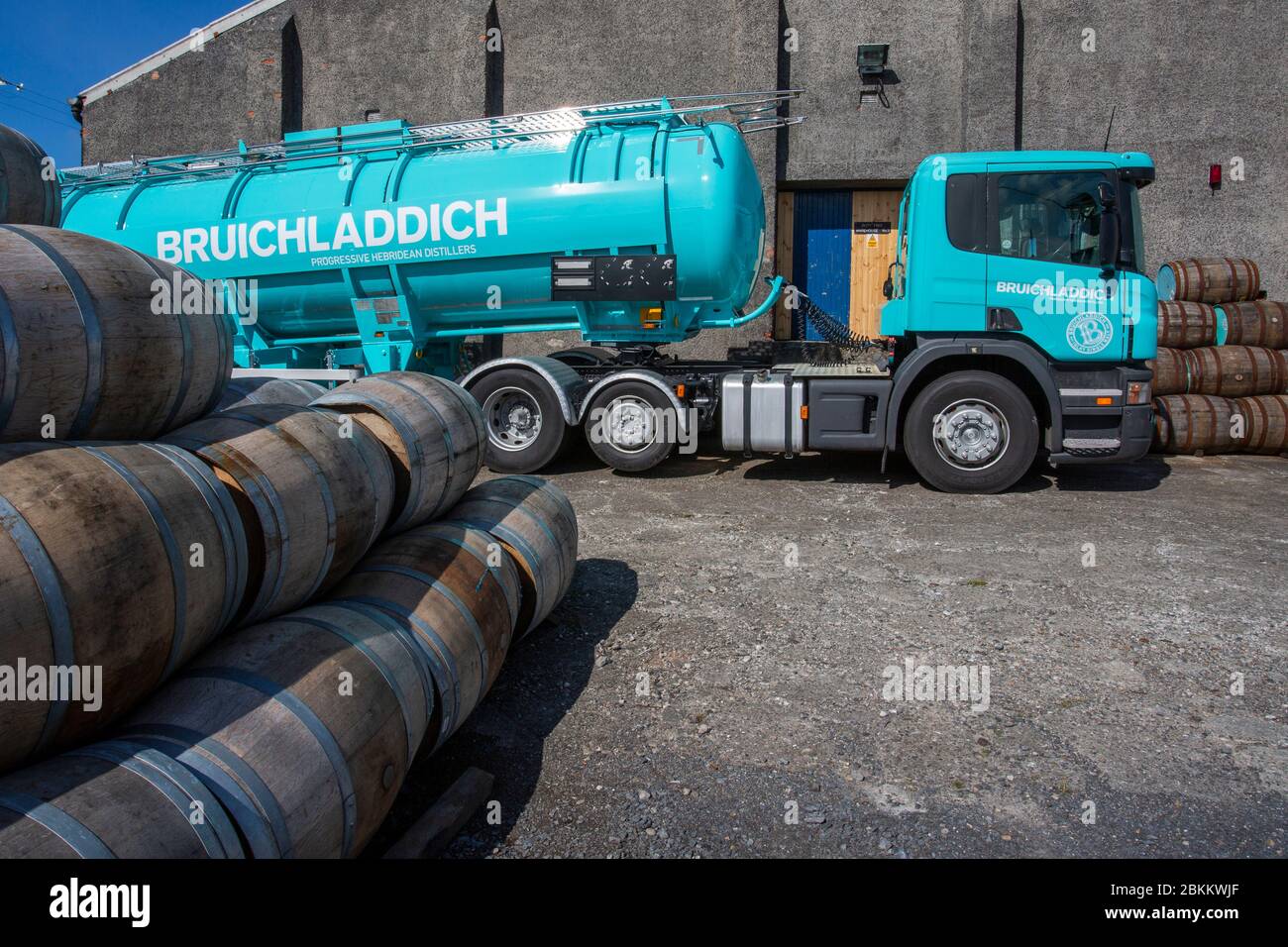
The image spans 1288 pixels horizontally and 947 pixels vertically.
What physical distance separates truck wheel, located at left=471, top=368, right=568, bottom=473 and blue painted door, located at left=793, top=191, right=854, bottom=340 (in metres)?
7.43

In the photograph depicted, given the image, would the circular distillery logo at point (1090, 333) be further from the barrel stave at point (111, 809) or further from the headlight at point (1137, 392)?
the barrel stave at point (111, 809)

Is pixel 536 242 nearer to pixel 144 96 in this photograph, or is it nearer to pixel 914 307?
pixel 914 307

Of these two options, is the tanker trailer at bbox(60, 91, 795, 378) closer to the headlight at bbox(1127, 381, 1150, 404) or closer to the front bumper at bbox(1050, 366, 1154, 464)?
the front bumper at bbox(1050, 366, 1154, 464)

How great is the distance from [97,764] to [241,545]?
0.74 m

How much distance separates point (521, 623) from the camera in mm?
4109

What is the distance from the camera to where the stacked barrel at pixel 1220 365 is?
34.7 feet

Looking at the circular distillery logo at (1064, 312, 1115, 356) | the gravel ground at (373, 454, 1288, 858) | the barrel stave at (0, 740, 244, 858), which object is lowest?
the gravel ground at (373, 454, 1288, 858)

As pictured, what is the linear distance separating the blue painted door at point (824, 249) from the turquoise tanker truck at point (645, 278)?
4.99 m

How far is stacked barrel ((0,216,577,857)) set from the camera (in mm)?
1992

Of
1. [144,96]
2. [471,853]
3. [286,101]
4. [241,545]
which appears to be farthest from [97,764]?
[144,96]

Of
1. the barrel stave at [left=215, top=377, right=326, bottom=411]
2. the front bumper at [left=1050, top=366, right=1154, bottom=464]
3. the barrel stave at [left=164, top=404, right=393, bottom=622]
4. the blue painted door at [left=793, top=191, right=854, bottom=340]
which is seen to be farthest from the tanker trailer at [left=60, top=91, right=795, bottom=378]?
the barrel stave at [left=164, top=404, right=393, bottom=622]

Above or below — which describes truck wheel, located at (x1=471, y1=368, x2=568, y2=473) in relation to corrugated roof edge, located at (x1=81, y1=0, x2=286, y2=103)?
below

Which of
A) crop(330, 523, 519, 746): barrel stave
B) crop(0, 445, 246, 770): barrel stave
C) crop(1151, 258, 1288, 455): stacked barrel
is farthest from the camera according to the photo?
crop(1151, 258, 1288, 455): stacked barrel

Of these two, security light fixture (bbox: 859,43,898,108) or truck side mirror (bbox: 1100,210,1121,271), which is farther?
security light fixture (bbox: 859,43,898,108)
